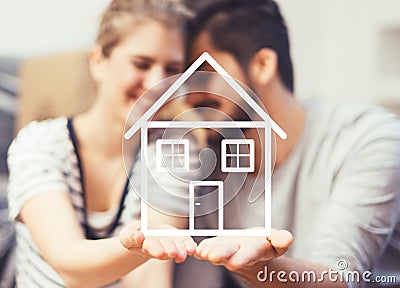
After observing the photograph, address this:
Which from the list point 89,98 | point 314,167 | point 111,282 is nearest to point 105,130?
point 89,98

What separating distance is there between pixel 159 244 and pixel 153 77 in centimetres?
30

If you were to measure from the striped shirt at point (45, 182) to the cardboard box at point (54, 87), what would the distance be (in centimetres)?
2

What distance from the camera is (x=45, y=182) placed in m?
1.31

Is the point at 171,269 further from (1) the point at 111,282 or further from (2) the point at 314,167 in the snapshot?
(2) the point at 314,167

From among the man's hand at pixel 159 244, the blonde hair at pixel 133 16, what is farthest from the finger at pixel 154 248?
the blonde hair at pixel 133 16

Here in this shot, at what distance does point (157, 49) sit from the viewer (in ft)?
4.24

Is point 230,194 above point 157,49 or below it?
below

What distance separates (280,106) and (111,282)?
17.8 inches

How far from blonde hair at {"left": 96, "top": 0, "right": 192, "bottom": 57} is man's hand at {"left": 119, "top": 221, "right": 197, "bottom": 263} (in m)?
0.33

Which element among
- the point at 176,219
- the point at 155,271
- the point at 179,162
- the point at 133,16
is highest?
the point at 133,16

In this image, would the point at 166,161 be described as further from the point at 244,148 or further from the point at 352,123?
the point at 352,123

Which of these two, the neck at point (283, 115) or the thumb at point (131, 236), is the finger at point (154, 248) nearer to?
the thumb at point (131, 236)

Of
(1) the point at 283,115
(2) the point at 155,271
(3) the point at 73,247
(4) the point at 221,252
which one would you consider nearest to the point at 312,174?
(1) the point at 283,115

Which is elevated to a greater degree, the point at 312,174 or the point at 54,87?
the point at 54,87
